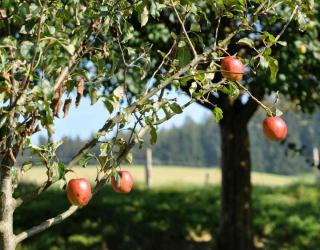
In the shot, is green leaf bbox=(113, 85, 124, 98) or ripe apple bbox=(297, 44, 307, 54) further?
ripe apple bbox=(297, 44, 307, 54)

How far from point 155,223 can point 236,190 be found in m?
2.69

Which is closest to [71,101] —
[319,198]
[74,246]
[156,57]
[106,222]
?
[156,57]

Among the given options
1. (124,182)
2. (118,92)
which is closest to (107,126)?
(118,92)

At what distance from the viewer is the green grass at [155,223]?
36.6 feet

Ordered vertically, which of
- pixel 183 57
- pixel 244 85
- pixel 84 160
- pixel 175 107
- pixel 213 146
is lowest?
pixel 84 160

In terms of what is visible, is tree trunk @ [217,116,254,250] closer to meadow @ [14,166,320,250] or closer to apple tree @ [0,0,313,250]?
meadow @ [14,166,320,250]

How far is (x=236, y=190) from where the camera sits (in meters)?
10.1

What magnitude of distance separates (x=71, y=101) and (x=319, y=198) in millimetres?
13756

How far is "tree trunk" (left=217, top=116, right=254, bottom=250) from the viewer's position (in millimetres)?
10102

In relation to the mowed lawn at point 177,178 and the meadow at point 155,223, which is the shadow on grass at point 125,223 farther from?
the mowed lawn at point 177,178

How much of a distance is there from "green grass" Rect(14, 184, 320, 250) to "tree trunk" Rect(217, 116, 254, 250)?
118cm

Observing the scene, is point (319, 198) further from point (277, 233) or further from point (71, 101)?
point (71, 101)

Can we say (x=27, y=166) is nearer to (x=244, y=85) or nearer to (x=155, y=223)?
(x=244, y=85)

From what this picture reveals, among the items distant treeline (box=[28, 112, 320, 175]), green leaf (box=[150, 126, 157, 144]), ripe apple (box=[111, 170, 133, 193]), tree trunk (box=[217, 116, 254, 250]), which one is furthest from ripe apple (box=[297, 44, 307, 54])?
distant treeline (box=[28, 112, 320, 175])
